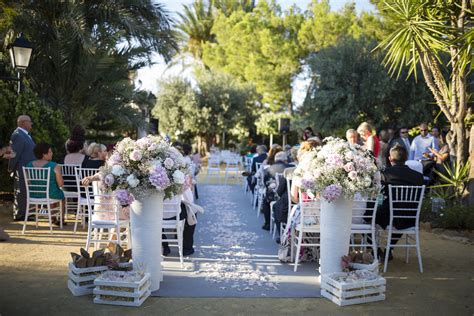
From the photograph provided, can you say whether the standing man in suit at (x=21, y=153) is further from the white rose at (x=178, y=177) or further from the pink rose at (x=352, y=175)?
the pink rose at (x=352, y=175)

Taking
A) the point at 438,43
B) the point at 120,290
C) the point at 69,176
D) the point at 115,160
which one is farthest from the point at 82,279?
the point at 438,43

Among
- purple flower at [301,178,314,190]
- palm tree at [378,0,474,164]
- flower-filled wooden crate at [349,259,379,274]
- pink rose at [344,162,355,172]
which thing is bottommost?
flower-filled wooden crate at [349,259,379,274]

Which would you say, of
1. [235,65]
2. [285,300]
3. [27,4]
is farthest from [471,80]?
[235,65]

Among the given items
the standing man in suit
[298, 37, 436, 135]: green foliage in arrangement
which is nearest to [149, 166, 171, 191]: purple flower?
the standing man in suit

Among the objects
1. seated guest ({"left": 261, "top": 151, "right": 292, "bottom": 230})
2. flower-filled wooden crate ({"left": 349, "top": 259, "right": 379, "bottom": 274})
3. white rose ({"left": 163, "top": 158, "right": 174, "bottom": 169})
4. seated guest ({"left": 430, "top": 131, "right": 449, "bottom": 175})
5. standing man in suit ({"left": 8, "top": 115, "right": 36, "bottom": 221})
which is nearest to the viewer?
white rose ({"left": 163, "top": 158, "right": 174, "bottom": 169})

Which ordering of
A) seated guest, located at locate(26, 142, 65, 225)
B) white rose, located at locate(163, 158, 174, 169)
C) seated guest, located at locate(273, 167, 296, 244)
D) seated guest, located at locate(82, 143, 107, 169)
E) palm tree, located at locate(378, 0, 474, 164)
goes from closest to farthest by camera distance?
white rose, located at locate(163, 158, 174, 169)
seated guest, located at locate(273, 167, 296, 244)
seated guest, located at locate(26, 142, 65, 225)
seated guest, located at locate(82, 143, 107, 169)
palm tree, located at locate(378, 0, 474, 164)

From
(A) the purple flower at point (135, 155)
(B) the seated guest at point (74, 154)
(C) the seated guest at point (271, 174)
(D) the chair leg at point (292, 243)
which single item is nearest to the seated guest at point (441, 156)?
(C) the seated guest at point (271, 174)

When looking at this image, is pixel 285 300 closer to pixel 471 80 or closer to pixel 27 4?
pixel 27 4

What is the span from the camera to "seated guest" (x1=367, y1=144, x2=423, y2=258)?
557 centimetres

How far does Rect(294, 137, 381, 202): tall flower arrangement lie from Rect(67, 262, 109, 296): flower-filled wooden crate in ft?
6.74

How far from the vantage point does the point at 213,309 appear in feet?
13.1

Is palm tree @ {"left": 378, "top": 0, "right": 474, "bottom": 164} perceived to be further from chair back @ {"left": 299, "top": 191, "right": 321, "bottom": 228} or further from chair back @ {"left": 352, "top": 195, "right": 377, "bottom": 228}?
chair back @ {"left": 299, "top": 191, "right": 321, "bottom": 228}

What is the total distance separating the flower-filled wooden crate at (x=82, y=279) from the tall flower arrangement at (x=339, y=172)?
2.06 m

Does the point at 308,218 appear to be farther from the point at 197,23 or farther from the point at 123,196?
the point at 197,23
